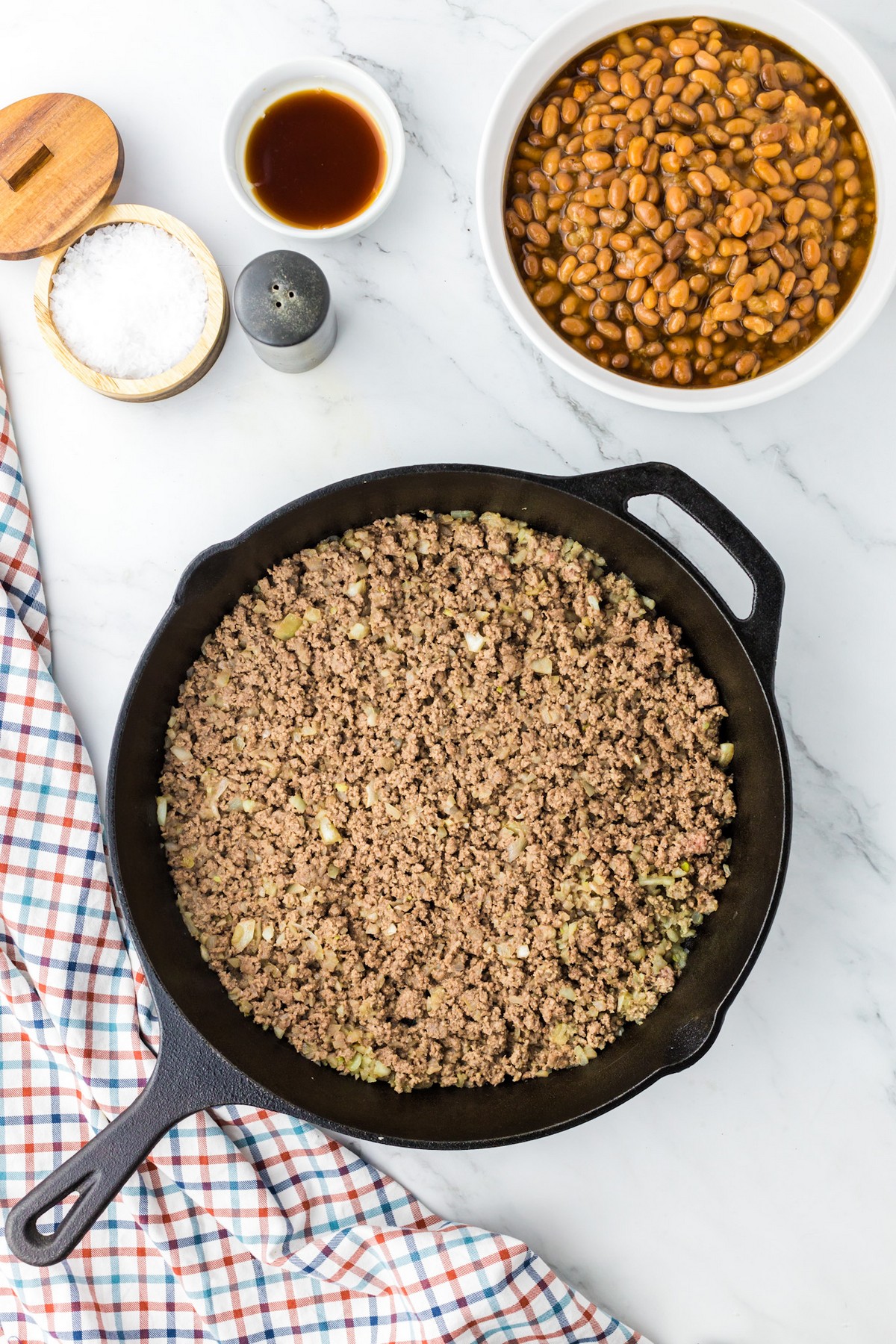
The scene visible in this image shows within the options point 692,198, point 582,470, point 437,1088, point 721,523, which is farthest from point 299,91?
point 437,1088

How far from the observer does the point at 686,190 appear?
224 cm

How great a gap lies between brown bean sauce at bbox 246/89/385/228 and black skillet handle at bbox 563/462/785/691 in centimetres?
98

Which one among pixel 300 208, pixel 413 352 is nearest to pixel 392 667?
pixel 413 352

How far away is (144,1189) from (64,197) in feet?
8.23

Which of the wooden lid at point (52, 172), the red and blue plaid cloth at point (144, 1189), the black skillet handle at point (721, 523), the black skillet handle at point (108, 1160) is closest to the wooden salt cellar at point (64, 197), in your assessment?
the wooden lid at point (52, 172)

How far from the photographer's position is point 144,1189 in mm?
2492

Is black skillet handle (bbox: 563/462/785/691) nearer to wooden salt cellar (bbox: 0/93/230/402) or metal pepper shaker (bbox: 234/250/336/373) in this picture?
metal pepper shaker (bbox: 234/250/336/373)

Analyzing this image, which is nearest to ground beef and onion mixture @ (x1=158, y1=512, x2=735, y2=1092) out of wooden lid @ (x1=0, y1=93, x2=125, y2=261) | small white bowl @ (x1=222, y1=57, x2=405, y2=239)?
small white bowl @ (x1=222, y1=57, x2=405, y2=239)

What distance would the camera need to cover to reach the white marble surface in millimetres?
2588

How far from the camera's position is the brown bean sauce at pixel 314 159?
2.49 m

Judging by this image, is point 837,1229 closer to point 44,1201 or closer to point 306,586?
point 44,1201

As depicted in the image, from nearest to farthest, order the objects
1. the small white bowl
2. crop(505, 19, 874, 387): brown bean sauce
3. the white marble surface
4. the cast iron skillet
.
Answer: the cast iron skillet → crop(505, 19, 874, 387): brown bean sauce → the small white bowl → the white marble surface

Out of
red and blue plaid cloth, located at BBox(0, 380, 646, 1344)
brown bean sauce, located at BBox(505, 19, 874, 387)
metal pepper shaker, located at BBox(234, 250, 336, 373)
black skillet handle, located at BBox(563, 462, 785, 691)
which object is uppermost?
brown bean sauce, located at BBox(505, 19, 874, 387)

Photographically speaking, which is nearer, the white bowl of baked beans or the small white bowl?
the white bowl of baked beans
